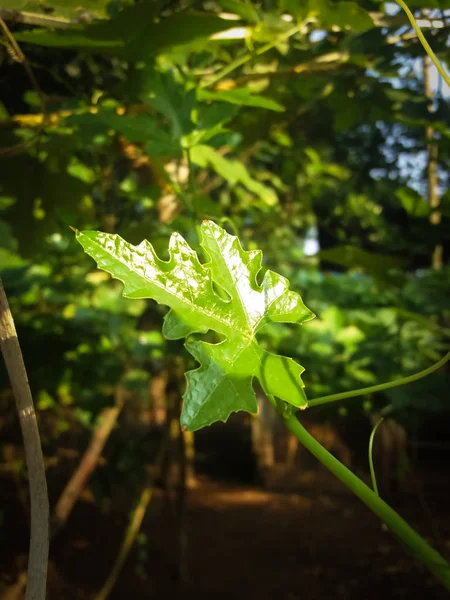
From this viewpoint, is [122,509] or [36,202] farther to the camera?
[122,509]

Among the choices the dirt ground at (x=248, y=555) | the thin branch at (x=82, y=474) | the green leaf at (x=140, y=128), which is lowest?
the dirt ground at (x=248, y=555)

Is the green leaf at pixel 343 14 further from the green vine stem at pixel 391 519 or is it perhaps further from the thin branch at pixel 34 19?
the green vine stem at pixel 391 519

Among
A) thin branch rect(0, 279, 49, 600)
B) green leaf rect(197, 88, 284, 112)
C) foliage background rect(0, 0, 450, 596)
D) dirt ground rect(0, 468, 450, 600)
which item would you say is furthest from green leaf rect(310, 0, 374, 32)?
dirt ground rect(0, 468, 450, 600)

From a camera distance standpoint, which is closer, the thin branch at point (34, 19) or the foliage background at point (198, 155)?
the thin branch at point (34, 19)

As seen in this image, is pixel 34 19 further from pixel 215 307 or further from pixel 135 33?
pixel 215 307

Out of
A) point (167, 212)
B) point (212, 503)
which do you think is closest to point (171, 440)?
point (167, 212)

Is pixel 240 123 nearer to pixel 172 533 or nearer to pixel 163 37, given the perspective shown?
pixel 163 37

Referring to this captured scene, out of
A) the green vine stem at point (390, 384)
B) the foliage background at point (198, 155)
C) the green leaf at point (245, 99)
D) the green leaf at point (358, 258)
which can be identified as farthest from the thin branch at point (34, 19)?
the green leaf at point (358, 258)
